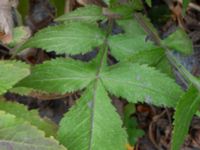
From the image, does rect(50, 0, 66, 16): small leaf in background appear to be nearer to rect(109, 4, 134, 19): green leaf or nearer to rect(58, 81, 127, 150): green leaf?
rect(109, 4, 134, 19): green leaf

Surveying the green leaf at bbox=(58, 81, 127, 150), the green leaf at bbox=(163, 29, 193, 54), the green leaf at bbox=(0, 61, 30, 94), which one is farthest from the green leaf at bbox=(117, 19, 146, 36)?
the green leaf at bbox=(0, 61, 30, 94)

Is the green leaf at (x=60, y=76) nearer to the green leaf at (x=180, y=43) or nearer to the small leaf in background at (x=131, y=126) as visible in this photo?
the green leaf at (x=180, y=43)

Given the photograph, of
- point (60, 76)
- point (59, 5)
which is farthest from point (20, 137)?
point (59, 5)

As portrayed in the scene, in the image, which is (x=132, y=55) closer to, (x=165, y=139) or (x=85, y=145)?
(x=85, y=145)

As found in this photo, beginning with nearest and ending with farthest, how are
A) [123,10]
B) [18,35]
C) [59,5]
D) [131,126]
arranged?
1. [18,35]
2. [123,10]
3. [59,5]
4. [131,126]

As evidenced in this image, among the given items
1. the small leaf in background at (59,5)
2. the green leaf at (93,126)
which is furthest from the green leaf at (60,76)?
the small leaf in background at (59,5)

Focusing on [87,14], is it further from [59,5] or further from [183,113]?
[183,113]

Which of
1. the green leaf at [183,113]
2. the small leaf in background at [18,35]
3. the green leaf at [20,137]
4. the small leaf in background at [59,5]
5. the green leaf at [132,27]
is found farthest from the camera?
the small leaf in background at [59,5]
